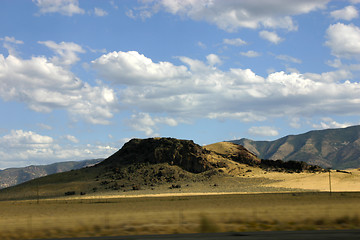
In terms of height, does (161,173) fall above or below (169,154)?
below

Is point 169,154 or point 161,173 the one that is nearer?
point 161,173

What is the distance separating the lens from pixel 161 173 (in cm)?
12362

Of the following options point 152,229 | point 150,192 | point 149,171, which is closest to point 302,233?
point 152,229

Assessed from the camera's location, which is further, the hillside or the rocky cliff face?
the rocky cliff face

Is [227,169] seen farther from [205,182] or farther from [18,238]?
[18,238]

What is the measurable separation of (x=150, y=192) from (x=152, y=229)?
79.8m

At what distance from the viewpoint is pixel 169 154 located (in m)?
132

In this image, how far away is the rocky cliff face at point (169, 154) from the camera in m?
129

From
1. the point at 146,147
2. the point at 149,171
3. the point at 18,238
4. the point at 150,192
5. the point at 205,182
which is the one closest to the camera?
the point at 18,238

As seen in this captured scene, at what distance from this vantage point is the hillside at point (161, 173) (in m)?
114

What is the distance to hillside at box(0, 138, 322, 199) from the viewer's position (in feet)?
→ 375

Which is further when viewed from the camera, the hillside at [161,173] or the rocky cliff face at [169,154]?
the rocky cliff face at [169,154]

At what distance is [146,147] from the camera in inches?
5541

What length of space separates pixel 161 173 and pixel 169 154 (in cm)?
1013
